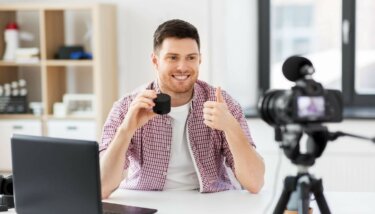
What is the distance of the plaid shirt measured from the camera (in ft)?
7.92

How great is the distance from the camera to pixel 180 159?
8.09 ft

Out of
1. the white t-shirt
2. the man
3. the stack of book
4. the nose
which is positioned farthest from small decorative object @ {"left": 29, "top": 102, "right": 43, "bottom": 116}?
the nose

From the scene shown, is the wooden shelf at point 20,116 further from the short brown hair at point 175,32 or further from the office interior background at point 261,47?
the short brown hair at point 175,32

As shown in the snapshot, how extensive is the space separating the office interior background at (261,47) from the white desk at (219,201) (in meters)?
1.72

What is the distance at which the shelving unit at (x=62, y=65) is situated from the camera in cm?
402

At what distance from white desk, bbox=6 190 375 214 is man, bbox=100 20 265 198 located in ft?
0.17

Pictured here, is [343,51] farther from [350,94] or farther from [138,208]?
[138,208]

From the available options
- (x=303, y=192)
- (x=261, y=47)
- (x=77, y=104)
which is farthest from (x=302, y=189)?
(x=77, y=104)

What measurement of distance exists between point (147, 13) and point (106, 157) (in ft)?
6.65

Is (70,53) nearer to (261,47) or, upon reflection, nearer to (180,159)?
(261,47)

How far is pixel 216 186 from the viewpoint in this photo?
238cm

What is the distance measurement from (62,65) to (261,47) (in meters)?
1.37

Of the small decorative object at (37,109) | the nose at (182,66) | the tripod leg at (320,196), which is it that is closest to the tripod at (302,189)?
the tripod leg at (320,196)

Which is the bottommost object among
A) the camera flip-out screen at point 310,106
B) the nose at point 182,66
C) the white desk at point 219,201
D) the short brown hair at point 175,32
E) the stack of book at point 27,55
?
the white desk at point 219,201
